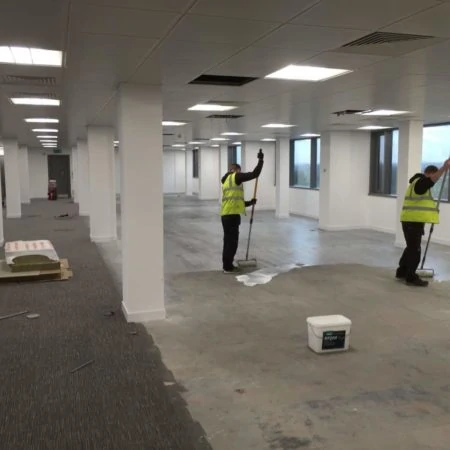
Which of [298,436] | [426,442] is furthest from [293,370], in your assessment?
[426,442]

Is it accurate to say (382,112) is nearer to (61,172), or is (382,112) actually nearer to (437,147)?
(437,147)

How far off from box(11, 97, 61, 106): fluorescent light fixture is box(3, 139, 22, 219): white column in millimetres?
7883

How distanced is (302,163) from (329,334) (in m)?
12.1

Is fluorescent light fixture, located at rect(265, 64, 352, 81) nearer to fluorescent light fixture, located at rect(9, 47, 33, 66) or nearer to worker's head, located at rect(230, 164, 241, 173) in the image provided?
fluorescent light fixture, located at rect(9, 47, 33, 66)

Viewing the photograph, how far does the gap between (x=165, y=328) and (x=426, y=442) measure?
2.59 m

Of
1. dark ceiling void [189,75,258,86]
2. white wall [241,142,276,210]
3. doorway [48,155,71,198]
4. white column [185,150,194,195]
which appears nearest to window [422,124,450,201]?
white wall [241,142,276,210]

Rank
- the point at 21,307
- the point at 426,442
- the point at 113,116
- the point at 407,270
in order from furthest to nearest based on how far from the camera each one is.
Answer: the point at 113,116, the point at 407,270, the point at 21,307, the point at 426,442

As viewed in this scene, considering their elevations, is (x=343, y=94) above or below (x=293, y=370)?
above

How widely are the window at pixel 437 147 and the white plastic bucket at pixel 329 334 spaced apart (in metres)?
6.80

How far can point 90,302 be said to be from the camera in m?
5.64

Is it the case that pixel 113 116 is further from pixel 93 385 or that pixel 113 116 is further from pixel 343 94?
pixel 93 385

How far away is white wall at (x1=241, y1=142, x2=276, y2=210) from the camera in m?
15.8

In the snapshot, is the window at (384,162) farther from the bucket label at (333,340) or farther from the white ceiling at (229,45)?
the bucket label at (333,340)

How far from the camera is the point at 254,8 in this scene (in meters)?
2.60
